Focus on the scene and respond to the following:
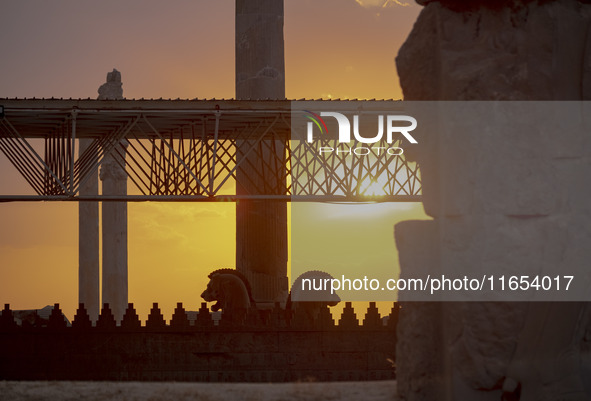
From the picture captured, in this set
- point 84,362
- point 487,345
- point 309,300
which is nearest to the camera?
point 487,345

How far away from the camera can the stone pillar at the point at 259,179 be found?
78.9 ft

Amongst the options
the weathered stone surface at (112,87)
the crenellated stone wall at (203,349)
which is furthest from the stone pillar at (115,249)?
A: the crenellated stone wall at (203,349)

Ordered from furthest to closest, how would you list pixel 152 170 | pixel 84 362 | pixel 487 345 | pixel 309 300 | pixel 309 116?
pixel 152 170, pixel 309 116, pixel 309 300, pixel 84 362, pixel 487 345

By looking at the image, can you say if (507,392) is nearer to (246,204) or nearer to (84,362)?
(84,362)

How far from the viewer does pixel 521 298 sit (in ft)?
20.8

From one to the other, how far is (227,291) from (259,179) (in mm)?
8176

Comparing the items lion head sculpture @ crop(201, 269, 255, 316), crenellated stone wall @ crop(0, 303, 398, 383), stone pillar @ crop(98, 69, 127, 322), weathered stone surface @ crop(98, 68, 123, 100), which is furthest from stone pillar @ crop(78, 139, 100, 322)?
crenellated stone wall @ crop(0, 303, 398, 383)

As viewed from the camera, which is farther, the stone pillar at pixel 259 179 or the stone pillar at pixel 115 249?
the stone pillar at pixel 115 249

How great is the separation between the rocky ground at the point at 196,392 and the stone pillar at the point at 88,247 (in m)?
21.0

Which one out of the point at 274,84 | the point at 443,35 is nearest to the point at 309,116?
the point at 274,84

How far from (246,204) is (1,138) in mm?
7181

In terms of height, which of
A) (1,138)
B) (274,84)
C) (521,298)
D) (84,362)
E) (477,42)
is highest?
(274,84)

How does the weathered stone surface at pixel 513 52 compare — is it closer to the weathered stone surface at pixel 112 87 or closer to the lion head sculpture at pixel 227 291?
the lion head sculpture at pixel 227 291

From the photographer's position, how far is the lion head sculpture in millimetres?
16328
